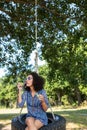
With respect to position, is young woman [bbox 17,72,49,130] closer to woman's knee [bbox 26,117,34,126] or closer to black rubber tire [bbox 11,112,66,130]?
woman's knee [bbox 26,117,34,126]

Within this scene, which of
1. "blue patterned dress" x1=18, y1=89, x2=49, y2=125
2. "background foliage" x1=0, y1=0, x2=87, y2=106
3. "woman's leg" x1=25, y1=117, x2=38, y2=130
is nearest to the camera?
"woman's leg" x1=25, y1=117, x2=38, y2=130

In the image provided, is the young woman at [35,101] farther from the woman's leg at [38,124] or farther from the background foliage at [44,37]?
the background foliage at [44,37]

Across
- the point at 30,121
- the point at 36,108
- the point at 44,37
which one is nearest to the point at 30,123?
the point at 30,121

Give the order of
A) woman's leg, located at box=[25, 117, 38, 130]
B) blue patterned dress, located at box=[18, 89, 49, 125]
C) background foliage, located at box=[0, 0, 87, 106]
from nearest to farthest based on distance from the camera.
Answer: woman's leg, located at box=[25, 117, 38, 130] → blue patterned dress, located at box=[18, 89, 49, 125] → background foliage, located at box=[0, 0, 87, 106]

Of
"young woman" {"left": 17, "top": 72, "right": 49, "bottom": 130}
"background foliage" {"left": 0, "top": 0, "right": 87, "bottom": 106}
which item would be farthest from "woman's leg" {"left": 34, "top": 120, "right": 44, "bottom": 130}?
"background foliage" {"left": 0, "top": 0, "right": 87, "bottom": 106}

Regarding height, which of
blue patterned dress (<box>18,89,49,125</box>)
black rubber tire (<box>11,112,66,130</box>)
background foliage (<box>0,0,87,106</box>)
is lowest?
black rubber tire (<box>11,112,66,130</box>)

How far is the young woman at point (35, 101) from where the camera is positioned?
19.7 feet

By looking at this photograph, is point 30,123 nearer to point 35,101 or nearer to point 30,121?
point 30,121

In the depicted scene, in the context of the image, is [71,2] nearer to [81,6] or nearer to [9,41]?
[81,6]

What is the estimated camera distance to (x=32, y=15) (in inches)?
464

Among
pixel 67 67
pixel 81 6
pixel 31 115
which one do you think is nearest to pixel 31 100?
pixel 31 115

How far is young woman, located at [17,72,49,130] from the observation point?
19.7 feet

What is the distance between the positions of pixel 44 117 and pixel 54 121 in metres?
0.30

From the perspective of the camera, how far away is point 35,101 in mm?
6070
